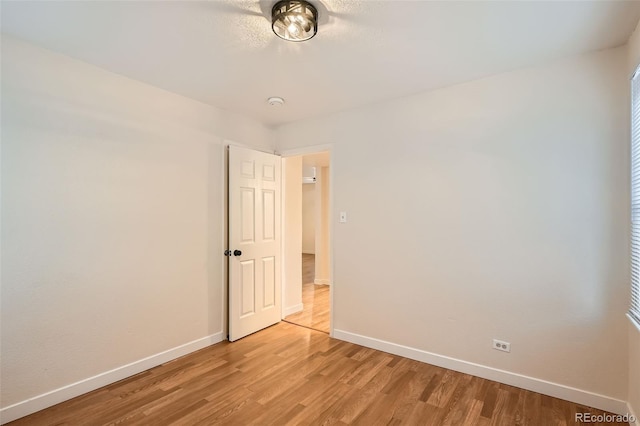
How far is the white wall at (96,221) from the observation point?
6.69 ft

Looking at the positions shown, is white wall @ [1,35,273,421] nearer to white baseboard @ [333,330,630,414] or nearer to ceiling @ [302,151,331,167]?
white baseboard @ [333,330,630,414]

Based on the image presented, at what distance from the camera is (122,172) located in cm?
255

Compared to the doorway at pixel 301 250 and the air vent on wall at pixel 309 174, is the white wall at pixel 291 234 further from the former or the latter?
the air vent on wall at pixel 309 174

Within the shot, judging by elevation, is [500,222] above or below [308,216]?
below

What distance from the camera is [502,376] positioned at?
8.04 ft

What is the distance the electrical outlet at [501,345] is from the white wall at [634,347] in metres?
0.69

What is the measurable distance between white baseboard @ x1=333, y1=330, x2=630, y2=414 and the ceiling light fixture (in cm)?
283

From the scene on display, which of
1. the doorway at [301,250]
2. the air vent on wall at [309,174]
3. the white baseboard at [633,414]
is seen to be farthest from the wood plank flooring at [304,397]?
the air vent on wall at [309,174]

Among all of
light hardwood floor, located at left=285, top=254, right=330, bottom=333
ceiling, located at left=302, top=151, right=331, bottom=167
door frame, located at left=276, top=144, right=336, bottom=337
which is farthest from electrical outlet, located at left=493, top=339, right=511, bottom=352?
ceiling, located at left=302, top=151, right=331, bottom=167

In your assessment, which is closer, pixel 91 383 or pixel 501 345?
pixel 91 383

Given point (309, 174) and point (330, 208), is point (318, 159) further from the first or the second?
point (309, 174)

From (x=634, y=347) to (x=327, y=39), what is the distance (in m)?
2.82

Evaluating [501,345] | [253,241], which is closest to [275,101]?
[253,241]

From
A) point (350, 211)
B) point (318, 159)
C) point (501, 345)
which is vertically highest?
Result: point (318, 159)
